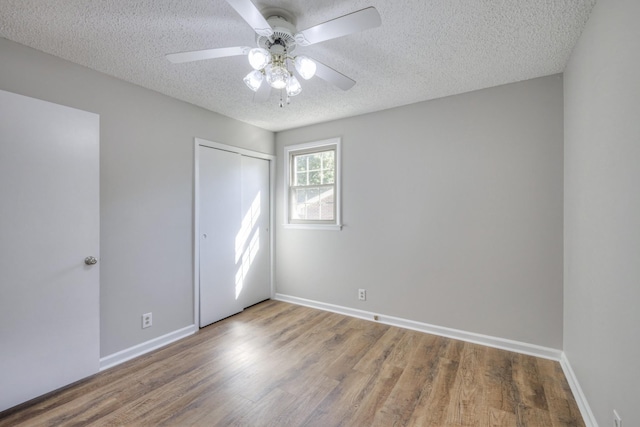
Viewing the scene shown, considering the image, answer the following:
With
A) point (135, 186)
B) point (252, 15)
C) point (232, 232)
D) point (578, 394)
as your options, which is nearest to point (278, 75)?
point (252, 15)

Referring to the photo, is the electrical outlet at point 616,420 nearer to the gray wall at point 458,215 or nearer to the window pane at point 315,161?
the gray wall at point 458,215

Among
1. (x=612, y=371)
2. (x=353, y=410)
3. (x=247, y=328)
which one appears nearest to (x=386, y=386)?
(x=353, y=410)

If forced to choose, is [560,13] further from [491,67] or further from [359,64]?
[359,64]

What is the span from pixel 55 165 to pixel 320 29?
2073mm

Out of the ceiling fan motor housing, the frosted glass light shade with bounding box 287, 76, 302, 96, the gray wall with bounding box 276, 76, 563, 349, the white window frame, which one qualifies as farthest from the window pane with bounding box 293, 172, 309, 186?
the ceiling fan motor housing

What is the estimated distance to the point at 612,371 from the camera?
52.3 inches

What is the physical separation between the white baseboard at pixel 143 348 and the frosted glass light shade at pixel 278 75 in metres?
2.57

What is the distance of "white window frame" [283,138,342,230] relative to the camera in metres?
3.45

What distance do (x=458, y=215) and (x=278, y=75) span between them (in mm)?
2177

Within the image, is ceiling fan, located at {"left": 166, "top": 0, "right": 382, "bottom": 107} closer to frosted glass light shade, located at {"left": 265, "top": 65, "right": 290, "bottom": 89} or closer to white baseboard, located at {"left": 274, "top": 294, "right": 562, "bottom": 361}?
frosted glass light shade, located at {"left": 265, "top": 65, "right": 290, "bottom": 89}

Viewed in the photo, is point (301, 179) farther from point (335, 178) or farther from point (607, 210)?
point (607, 210)

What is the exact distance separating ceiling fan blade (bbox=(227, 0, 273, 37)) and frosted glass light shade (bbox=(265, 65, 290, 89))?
0.57 feet

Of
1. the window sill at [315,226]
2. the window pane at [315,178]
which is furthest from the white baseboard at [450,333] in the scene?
the window pane at [315,178]

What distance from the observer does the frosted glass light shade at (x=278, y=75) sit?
5.29 ft
